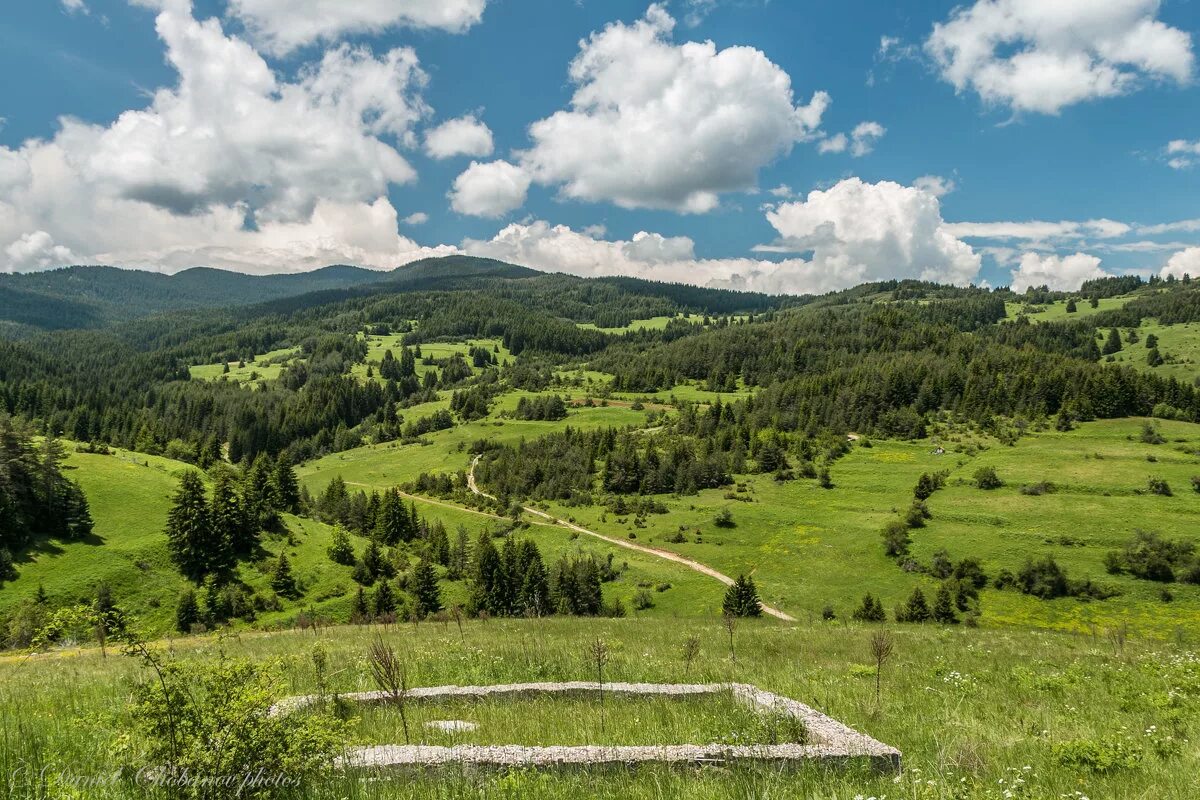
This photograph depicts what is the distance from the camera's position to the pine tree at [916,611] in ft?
239

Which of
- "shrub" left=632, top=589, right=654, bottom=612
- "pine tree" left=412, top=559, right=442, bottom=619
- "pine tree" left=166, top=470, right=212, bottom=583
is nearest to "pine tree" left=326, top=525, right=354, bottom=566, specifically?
"pine tree" left=412, top=559, right=442, bottom=619

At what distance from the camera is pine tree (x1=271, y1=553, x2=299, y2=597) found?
67438 mm

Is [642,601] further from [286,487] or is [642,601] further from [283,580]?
[286,487]

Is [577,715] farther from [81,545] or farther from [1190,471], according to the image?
[1190,471]

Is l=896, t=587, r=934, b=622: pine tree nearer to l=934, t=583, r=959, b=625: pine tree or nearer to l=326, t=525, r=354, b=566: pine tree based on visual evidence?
l=934, t=583, r=959, b=625: pine tree

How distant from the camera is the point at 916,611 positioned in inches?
2874

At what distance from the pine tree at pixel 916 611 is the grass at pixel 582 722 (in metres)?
74.1

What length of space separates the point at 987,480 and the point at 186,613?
144 meters

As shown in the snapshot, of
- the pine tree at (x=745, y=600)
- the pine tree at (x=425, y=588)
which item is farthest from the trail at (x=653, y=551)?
the pine tree at (x=425, y=588)

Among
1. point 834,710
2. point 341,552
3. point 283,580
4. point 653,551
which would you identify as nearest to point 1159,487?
point 653,551

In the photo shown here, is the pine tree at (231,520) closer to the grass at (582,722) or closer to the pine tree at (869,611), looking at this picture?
the grass at (582,722)

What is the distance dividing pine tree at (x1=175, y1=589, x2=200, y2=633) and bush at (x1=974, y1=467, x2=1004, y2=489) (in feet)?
464

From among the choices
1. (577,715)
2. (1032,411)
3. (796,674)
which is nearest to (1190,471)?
(1032,411)

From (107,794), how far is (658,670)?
39.6 feet
